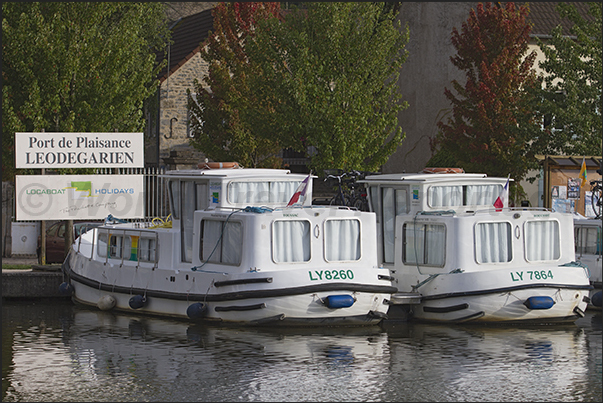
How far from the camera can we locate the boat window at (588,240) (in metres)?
21.7

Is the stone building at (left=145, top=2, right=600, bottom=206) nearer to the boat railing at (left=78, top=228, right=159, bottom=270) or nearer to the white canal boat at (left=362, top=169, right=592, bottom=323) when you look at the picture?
the boat railing at (left=78, top=228, right=159, bottom=270)

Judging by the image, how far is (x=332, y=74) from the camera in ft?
93.2

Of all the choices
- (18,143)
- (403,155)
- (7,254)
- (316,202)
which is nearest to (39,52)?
(18,143)

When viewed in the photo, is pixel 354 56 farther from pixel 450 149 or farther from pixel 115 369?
pixel 115 369

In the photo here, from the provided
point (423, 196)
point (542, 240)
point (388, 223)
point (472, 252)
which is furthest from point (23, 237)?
point (542, 240)

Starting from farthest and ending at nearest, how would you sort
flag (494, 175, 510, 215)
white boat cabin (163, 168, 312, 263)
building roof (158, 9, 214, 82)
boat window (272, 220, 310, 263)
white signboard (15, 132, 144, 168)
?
building roof (158, 9, 214, 82) → white signboard (15, 132, 144, 168) → flag (494, 175, 510, 215) → white boat cabin (163, 168, 312, 263) → boat window (272, 220, 310, 263)

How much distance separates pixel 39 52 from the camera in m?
26.8

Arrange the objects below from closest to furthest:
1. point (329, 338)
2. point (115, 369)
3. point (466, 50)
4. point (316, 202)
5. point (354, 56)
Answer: point (115, 369) < point (329, 338) < point (316, 202) < point (354, 56) < point (466, 50)

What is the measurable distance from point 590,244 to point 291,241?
289 inches

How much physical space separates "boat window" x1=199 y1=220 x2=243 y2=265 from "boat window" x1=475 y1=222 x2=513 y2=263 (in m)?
4.54

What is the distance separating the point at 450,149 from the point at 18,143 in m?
14.5

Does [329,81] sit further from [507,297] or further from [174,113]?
[174,113]

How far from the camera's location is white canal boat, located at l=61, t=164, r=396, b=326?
17781mm

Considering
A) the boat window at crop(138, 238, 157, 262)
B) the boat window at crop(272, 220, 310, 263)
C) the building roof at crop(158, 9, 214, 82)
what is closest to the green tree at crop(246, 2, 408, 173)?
the boat window at crop(138, 238, 157, 262)
